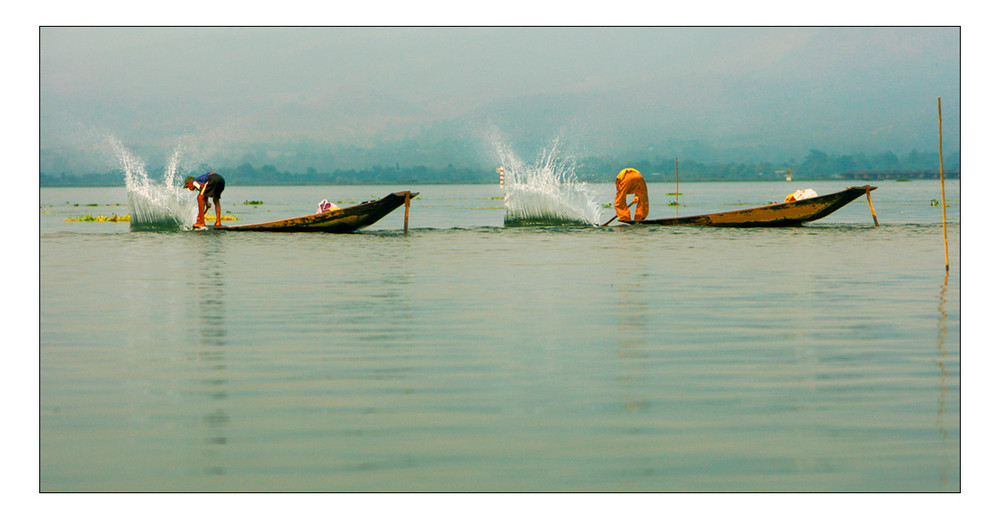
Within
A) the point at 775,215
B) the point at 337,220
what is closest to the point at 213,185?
the point at 337,220

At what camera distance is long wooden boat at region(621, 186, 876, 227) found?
26.9 m

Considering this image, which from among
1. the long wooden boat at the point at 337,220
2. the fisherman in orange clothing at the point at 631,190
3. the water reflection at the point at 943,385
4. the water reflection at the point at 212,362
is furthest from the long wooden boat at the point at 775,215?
the water reflection at the point at 943,385

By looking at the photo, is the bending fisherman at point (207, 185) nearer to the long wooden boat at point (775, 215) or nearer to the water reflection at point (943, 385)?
the long wooden boat at point (775, 215)

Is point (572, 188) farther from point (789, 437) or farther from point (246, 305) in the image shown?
point (789, 437)

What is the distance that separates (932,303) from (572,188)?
18.3 metres

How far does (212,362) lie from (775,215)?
2154 cm

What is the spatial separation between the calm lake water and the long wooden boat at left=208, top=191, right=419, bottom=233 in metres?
9.66

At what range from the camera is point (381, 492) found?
512 centimetres

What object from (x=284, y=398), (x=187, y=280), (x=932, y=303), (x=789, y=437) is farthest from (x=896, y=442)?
(x=187, y=280)

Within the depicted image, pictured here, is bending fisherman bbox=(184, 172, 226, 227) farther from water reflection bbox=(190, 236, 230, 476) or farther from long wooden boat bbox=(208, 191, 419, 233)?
water reflection bbox=(190, 236, 230, 476)

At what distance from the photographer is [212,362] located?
27.4ft

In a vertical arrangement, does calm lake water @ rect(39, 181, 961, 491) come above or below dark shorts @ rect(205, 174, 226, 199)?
below

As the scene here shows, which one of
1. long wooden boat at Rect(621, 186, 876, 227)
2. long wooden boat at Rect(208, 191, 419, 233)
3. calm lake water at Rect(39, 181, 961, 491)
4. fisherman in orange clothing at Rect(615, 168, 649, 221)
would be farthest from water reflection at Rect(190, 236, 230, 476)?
long wooden boat at Rect(621, 186, 876, 227)

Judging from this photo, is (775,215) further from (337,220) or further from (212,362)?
(212,362)
